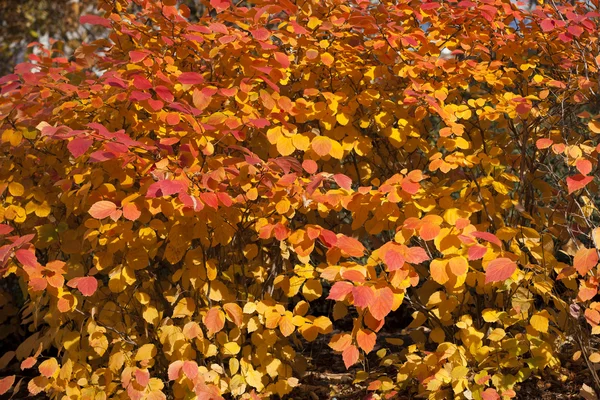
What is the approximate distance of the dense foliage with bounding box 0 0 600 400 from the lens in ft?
7.10

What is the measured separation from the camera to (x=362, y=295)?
187 centimetres

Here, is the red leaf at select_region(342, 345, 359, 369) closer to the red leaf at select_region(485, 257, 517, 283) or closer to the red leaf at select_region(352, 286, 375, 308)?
the red leaf at select_region(352, 286, 375, 308)

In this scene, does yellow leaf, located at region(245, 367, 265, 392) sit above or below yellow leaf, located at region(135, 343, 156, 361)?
below

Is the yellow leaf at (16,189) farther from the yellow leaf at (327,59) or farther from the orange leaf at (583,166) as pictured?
the orange leaf at (583,166)

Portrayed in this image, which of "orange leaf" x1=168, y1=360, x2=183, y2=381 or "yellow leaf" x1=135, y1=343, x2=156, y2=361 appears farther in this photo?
"yellow leaf" x1=135, y1=343, x2=156, y2=361

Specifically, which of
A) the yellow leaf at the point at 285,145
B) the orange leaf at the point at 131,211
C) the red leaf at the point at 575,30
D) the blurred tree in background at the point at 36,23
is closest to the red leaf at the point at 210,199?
the orange leaf at the point at 131,211

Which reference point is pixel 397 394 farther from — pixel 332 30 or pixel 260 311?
pixel 332 30

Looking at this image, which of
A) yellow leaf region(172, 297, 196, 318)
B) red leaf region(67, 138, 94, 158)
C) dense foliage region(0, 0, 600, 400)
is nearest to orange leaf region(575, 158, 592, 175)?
dense foliage region(0, 0, 600, 400)

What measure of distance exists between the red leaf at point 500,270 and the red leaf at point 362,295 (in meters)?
0.36

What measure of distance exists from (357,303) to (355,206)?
0.51 meters

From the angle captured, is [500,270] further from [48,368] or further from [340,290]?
[48,368]

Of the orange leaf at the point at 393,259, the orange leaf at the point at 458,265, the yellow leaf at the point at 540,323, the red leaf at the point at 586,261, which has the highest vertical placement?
the orange leaf at the point at 393,259

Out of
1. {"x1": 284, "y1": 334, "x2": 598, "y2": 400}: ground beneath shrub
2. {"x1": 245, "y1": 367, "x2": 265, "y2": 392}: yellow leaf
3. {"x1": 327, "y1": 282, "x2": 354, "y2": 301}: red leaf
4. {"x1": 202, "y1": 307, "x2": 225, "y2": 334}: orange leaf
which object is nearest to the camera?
{"x1": 327, "y1": 282, "x2": 354, "y2": 301}: red leaf

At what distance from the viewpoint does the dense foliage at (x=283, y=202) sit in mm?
2164
